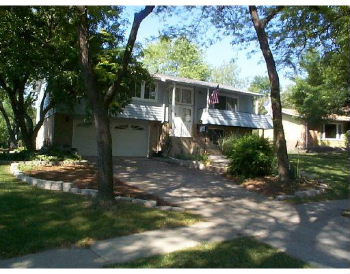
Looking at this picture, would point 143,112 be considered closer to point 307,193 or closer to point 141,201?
point 307,193

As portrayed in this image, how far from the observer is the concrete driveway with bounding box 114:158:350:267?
6152 mm

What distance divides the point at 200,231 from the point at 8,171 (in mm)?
9887

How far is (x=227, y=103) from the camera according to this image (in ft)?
90.6

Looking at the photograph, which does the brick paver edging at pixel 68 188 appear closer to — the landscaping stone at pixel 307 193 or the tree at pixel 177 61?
the landscaping stone at pixel 307 193

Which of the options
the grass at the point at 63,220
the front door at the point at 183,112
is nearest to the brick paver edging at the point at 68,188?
the grass at the point at 63,220

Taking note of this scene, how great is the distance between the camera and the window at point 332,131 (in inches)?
1433

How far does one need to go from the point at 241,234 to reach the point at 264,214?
2121 millimetres

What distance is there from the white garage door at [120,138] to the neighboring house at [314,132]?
1705cm

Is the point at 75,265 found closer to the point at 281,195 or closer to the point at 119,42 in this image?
the point at 281,195

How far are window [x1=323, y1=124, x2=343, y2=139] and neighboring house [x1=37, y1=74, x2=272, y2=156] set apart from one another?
13293 millimetres

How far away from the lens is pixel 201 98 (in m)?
26.0

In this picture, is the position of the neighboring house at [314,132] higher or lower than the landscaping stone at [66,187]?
higher

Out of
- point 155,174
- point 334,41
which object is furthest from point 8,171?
point 334,41

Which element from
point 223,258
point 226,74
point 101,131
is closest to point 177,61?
point 226,74
